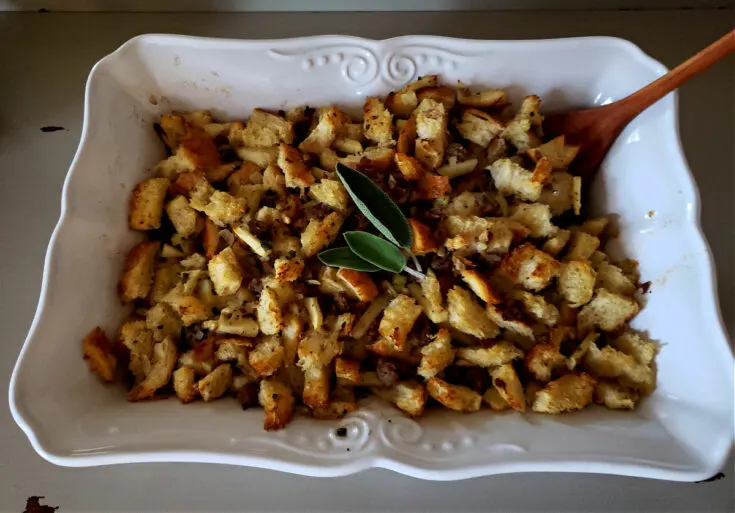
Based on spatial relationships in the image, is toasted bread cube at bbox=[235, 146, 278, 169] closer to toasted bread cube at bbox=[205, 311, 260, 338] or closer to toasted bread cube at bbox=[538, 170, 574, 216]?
toasted bread cube at bbox=[205, 311, 260, 338]

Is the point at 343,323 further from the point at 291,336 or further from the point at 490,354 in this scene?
the point at 490,354

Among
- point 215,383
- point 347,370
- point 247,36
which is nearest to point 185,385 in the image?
point 215,383

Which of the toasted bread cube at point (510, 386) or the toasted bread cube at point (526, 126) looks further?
the toasted bread cube at point (526, 126)

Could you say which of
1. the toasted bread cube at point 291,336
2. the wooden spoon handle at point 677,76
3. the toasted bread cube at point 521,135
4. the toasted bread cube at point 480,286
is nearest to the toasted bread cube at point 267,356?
the toasted bread cube at point 291,336

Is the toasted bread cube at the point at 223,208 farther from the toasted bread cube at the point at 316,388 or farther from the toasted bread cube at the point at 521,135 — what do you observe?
the toasted bread cube at the point at 521,135

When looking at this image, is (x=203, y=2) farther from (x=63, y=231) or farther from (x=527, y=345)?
(x=527, y=345)

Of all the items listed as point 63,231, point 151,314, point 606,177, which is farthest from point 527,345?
A: point 63,231
